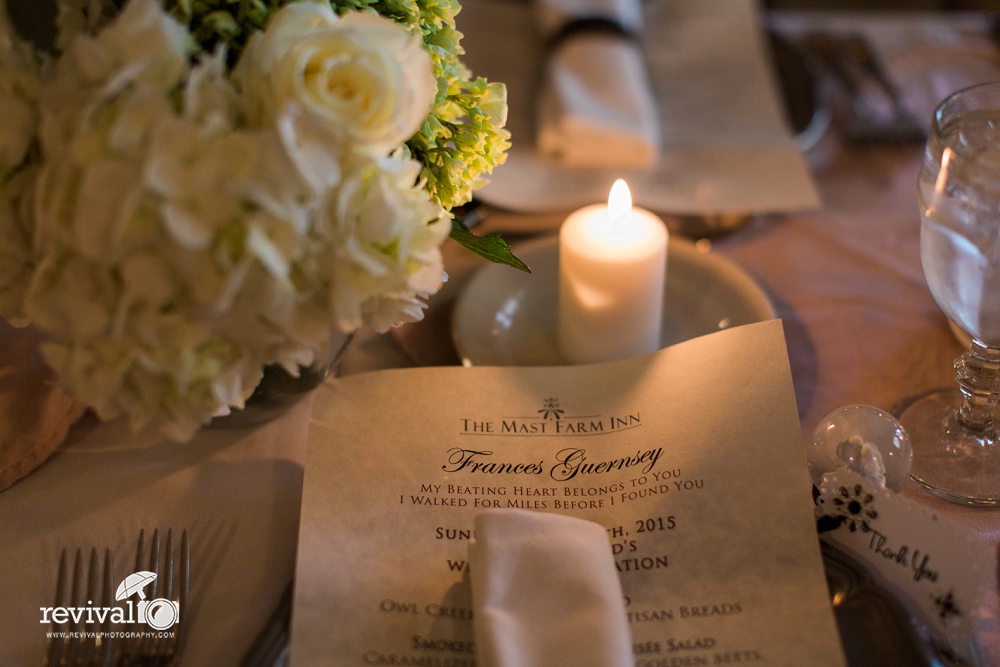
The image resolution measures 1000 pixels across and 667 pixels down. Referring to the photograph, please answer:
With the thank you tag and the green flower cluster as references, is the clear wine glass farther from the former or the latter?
the green flower cluster

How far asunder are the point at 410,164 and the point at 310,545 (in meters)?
0.22

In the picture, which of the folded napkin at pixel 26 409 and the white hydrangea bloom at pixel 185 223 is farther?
the folded napkin at pixel 26 409

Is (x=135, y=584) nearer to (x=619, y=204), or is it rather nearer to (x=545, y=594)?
(x=545, y=594)

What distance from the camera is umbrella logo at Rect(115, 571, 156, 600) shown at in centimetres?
41

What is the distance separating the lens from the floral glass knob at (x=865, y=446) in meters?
0.44

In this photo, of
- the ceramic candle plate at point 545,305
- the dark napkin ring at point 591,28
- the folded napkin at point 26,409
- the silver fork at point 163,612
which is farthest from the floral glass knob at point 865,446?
the dark napkin ring at point 591,28

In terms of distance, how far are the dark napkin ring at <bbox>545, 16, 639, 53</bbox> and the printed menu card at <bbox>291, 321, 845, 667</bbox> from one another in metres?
0.59

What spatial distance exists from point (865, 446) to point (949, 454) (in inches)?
5.0

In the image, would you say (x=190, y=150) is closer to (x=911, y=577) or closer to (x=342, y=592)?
(x=342, y=592)

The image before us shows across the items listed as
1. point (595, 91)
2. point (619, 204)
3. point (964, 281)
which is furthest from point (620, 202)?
point (595, 91)

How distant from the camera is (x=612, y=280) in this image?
546mm

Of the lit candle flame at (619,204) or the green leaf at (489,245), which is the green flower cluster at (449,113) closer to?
the green leaf at (489,245)

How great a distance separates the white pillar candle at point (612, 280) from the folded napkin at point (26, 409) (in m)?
0.39

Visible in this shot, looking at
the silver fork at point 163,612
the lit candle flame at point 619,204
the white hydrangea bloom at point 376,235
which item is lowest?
the silver fork at point 163,612
